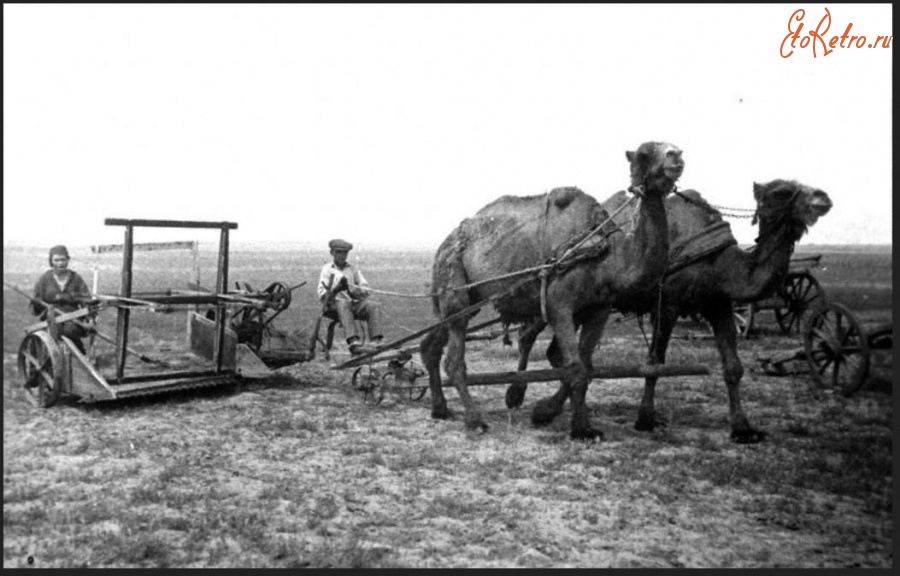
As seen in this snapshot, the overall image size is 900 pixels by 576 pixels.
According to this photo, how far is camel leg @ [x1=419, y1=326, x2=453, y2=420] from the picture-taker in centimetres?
905

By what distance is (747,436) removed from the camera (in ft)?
25.3

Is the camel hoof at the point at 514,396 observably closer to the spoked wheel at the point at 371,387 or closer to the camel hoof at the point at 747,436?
the spoked wheel at the point at 371,387

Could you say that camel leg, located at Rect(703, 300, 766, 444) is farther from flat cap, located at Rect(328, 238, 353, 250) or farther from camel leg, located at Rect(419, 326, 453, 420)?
flat cap, located at Rect(328, 238, 353, 250)

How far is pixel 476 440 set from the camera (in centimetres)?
800

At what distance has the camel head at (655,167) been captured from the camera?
6672 millimetres

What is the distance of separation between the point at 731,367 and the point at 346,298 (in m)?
5.39

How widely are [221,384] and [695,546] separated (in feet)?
22.5

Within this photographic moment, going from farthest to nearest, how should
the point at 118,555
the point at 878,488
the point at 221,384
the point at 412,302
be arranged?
the point at 412,302 < the point at 221,384 < the point at 878,488 < the point at 118,555

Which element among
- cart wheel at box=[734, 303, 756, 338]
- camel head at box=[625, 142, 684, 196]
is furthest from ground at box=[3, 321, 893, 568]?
cart wheel at box=[734, 303, 756, 338]

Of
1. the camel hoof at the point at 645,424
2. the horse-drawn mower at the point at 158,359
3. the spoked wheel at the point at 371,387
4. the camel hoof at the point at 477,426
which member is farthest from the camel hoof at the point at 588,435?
the horse-drawn mower at the point at 158,359

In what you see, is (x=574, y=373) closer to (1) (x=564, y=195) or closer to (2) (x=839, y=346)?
(1) (x=564, y=195)

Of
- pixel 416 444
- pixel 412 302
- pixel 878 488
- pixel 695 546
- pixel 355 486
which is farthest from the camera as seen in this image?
pixel 412 302

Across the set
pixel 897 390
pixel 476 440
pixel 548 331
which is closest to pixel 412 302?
pixel 548 331

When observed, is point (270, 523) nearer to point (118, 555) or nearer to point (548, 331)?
point (118, 555)
